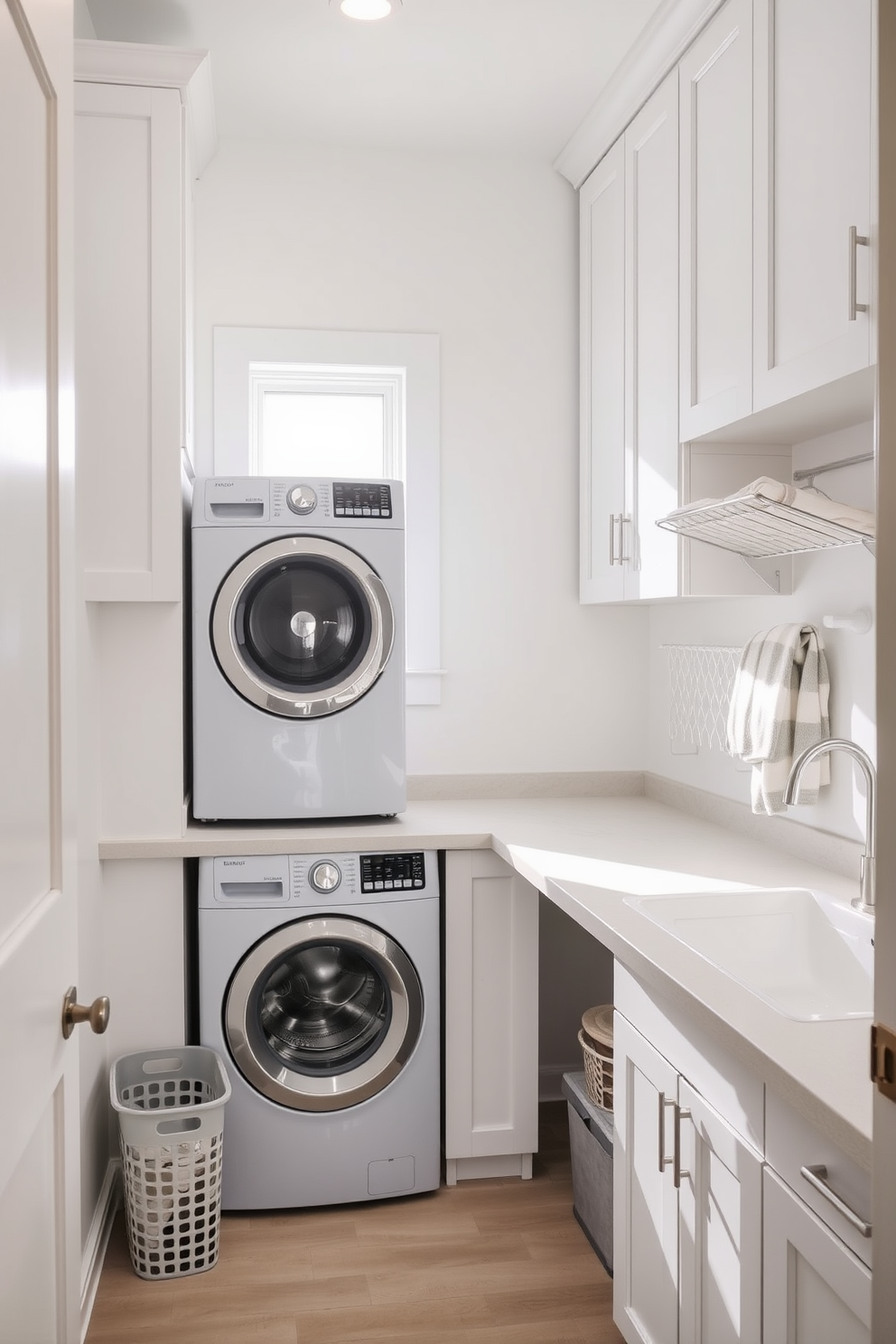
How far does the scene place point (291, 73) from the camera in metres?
2.68

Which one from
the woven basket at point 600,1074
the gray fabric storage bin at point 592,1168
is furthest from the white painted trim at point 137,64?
the gray fabric storage bin at point 592,1168

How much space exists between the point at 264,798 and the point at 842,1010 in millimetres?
1384

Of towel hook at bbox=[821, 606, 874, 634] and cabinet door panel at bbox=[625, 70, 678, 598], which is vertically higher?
cabinet door panel at bbox=[625, 70, 678, 598]

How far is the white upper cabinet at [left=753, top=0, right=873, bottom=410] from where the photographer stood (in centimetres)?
162

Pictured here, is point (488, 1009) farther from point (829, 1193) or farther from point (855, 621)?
point (829, 1193)

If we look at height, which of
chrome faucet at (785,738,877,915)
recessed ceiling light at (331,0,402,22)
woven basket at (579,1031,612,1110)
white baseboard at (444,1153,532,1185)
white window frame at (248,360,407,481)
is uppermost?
recessed ceiling light at (331,0,402,22)

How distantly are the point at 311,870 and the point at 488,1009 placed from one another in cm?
55

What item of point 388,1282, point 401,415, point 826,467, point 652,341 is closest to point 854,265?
point 826,467

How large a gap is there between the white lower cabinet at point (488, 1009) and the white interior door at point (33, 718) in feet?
4.61

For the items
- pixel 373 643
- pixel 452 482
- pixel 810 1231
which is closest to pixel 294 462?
pixel 452 482

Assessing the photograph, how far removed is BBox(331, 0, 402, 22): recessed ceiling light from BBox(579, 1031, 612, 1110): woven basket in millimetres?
2331

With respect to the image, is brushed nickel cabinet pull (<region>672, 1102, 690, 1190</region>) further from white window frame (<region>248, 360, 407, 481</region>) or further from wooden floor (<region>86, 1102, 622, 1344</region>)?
white window frame (<region>248, 360, 407, 481</region>)

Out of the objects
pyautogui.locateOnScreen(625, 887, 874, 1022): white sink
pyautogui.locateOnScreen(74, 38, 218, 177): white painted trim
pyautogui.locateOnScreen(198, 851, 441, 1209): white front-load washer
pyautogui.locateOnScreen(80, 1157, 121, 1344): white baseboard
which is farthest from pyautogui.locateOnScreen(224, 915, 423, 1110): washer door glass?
pyautogui.locateOnScreen(74, 38, 218, 177): white painted trim

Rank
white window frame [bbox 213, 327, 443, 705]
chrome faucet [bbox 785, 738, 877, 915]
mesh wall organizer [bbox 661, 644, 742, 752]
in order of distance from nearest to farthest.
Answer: chrome faucet [bbox 785, 738, 877, 915], mesh wall organizer [bbox 661, 644, 742, 752], white window frame [bbox 213, 327, 443, 705]
